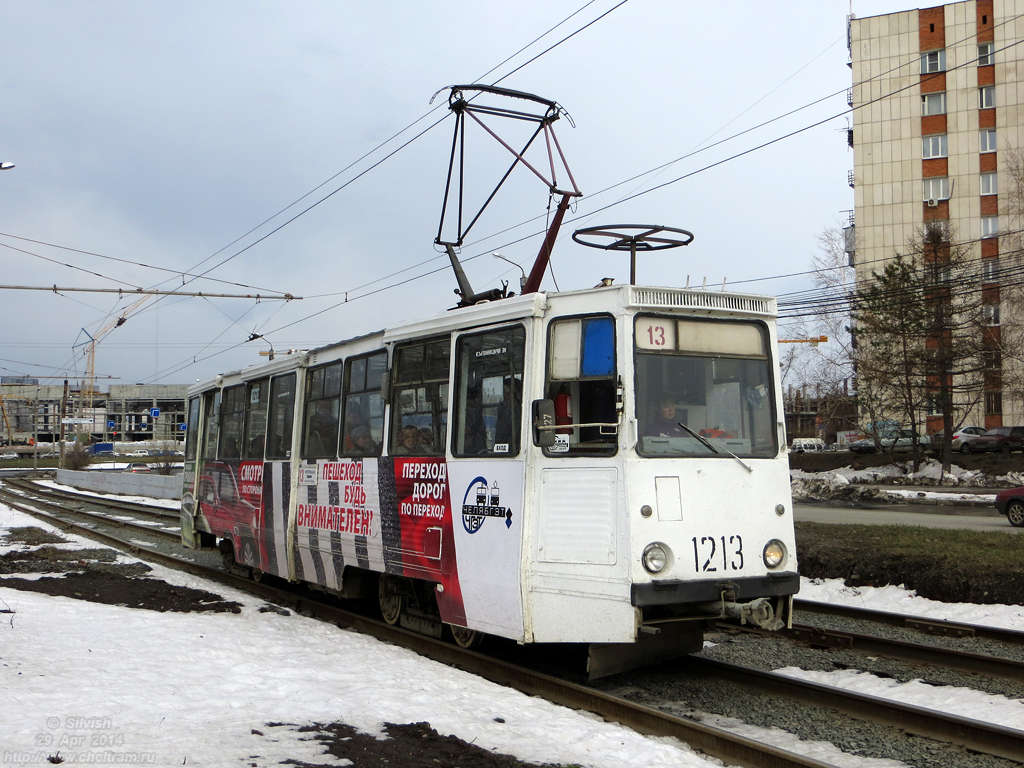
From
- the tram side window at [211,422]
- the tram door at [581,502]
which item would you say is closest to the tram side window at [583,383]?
the tram door at [581,502]

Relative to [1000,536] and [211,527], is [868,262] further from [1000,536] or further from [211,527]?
[211,527]

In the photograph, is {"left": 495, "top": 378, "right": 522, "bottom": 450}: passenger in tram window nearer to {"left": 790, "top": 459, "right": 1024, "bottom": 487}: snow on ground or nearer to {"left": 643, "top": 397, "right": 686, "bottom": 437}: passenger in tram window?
{"left": 643, "top": 397, "right": 686, "bottom": 437}: passenger in tram window

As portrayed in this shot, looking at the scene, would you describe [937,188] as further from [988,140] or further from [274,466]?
[274,466]

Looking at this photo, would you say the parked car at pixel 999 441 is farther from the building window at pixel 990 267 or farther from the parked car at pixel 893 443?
the building window at pixel 990 267

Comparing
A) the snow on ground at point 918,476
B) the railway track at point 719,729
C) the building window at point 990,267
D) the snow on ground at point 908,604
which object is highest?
the building window at point 990,267

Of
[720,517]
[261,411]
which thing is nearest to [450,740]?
[720,517]

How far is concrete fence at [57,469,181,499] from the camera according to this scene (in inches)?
1492

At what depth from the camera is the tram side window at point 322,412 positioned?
33.7ft

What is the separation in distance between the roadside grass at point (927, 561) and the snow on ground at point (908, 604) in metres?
0.19

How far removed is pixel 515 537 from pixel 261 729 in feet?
7.62

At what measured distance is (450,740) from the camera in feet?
18.5

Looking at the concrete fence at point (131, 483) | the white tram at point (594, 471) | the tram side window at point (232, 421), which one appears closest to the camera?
the white tram at point (594, 471)

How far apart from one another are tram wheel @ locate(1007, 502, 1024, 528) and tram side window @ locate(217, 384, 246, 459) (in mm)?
14772

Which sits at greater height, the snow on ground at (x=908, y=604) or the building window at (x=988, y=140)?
the building window at (x=988, y=140)
